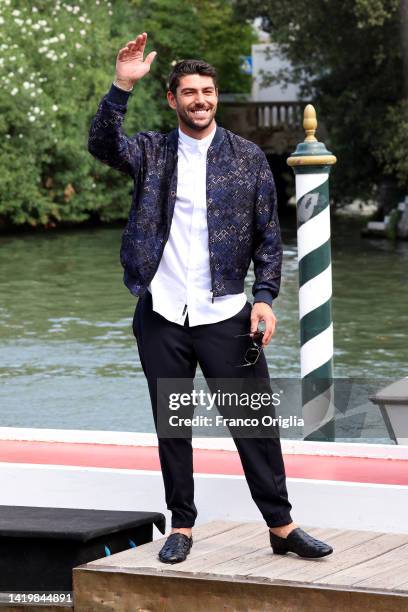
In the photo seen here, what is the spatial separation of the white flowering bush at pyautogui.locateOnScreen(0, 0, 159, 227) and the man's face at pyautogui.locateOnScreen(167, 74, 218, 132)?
947 inches

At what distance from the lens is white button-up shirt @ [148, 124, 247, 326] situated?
432 centimetres

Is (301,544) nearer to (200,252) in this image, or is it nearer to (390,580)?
(390,580)

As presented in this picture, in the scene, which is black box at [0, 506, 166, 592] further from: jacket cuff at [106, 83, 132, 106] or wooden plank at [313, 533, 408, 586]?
jacket cuff at [106, 83, 132, 106]

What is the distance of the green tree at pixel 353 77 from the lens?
1022 inches

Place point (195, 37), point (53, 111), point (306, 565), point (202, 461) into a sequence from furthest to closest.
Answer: point (195, 37)
point (53, 111)
point (202, 461)
point (306, 565)

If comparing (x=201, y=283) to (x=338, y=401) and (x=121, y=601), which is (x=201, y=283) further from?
(x=338, y=401)

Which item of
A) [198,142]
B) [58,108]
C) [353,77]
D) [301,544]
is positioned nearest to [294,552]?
[301,544]

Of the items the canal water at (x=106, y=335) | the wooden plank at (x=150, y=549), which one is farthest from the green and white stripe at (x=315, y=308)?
the canal water at (x=106, y=335)

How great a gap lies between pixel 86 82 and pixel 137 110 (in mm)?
2786

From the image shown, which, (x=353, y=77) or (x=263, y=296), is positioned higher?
(x=263, y=296)

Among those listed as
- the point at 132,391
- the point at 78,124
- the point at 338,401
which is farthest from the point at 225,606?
the point at 78,124

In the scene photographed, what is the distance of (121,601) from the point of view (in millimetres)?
4258

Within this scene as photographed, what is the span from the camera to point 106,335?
628 inches

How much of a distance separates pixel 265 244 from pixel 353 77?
24.4 metres
